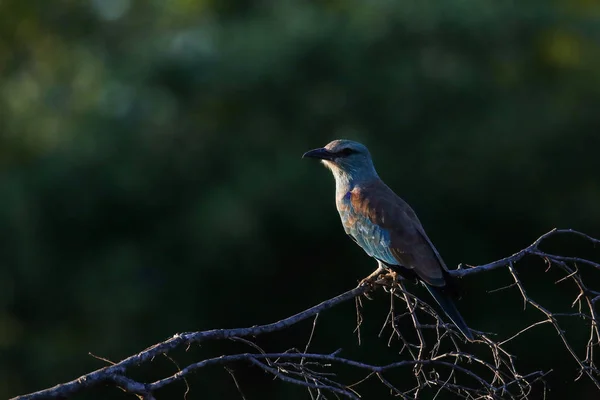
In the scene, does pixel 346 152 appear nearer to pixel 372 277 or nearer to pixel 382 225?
pixel 382 225

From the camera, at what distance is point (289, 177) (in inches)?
428

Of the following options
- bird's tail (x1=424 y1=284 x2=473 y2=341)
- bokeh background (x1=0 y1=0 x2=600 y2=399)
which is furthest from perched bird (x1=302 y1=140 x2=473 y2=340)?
bokeh background (x1=0 y1=0 x2=600 y2=399)

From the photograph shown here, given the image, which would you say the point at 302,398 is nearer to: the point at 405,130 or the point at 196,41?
the point at 405,130

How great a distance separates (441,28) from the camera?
Result: 1160cm

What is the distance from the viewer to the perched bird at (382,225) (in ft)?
15.9

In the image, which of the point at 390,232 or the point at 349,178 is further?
the point at 349,178

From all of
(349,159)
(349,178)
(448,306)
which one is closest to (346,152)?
(349,159)

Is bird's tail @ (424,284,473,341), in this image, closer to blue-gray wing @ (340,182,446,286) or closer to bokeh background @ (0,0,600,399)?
blue-gray wing @ (340,182,446,286)

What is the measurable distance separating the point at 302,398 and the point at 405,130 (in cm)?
337

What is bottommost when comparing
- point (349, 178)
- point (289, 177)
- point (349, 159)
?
point (289, 177)

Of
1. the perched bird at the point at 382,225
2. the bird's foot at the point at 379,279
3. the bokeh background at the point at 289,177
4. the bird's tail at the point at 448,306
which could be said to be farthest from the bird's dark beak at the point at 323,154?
the bokeh background at the point at 289,177

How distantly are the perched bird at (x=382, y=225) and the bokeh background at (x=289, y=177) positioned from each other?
479 cm

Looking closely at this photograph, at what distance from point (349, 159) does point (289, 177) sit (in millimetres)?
4955

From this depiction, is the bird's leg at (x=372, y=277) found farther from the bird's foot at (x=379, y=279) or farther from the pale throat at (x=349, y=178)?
the pale throat at (x=349, y=178)
